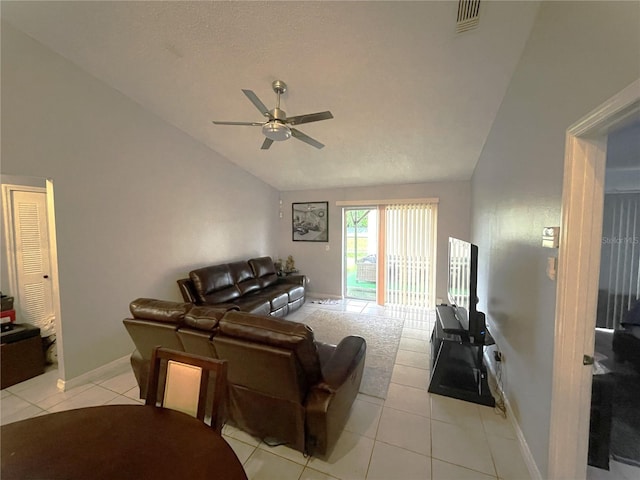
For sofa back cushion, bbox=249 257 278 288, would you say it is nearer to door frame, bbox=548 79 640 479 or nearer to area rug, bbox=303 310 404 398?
area rug, bbox=303 310 404 398

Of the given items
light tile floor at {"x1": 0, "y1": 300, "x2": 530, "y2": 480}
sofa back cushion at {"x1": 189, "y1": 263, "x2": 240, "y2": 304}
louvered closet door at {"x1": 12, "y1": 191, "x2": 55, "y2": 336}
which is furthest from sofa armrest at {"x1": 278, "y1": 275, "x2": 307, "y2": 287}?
louvered closet door at {"x1": 12, "y1": 191, "x2": 55, "y2": 336}

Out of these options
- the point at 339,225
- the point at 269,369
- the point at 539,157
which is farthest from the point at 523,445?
the point at 339,225

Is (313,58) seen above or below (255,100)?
above

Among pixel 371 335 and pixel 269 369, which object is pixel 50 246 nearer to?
pixel 269 369

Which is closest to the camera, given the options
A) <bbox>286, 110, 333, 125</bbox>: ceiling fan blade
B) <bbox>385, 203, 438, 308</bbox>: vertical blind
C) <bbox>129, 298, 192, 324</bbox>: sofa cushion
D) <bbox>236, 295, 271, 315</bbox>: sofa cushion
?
<bbox>129, 298, 192, 324</bbox>: sofa cushion

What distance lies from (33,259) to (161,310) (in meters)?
2.45

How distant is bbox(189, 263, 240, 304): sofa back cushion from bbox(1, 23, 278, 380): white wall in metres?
0.30

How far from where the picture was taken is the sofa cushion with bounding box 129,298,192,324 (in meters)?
1.75

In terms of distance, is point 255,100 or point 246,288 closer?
point 255,100

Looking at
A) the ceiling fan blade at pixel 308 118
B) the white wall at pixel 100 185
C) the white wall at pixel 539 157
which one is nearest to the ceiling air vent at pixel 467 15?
the white wall at pixel 539 157

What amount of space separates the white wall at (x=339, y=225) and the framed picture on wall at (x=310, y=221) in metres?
0.09

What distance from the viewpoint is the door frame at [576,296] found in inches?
47.2

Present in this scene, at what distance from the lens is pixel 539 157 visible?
159cm

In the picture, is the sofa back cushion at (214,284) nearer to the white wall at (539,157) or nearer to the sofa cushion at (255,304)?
the sofa cushion at (255,304)
